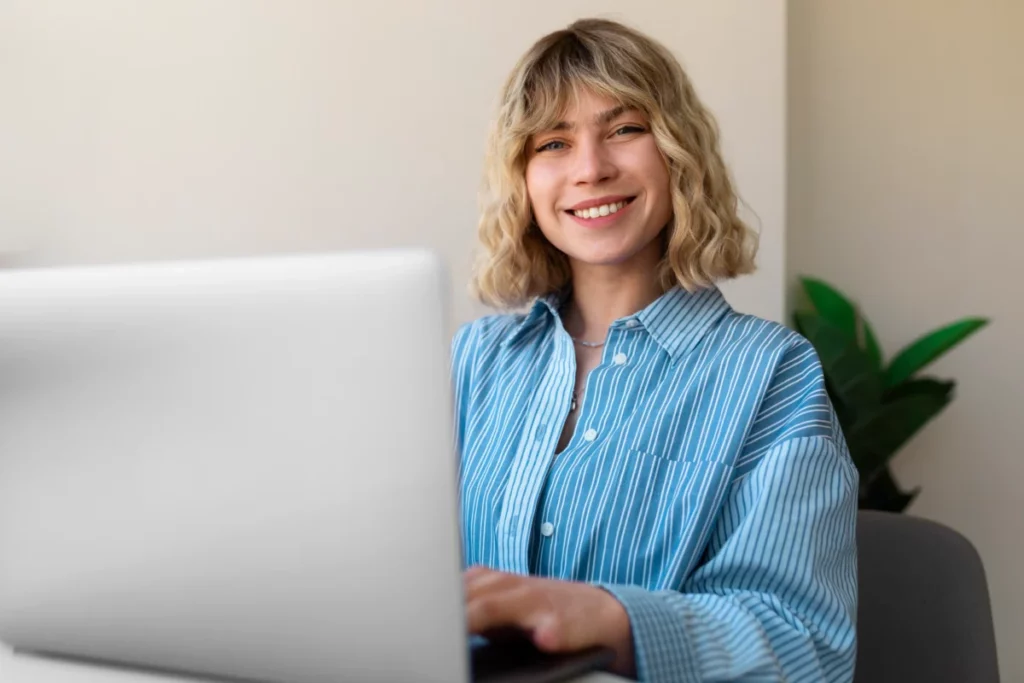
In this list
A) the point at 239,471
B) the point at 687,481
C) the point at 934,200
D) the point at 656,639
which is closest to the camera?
the point at 239,471

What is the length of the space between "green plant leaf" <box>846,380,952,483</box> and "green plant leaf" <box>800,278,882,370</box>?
120 millimetres

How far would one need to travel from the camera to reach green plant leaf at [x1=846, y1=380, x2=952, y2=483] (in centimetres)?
219

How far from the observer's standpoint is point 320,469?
0.66 m

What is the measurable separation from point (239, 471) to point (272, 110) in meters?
1.63

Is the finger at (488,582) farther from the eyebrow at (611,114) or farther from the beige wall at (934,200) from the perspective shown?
the beige wall at (934,200)

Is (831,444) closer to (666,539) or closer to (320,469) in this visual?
(666,539)

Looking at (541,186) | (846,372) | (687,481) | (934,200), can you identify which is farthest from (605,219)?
(934,200)

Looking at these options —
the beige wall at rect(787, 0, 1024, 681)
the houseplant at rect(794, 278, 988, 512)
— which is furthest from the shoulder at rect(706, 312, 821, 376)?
the beige wall at rect(787, 0, 1024, 681)

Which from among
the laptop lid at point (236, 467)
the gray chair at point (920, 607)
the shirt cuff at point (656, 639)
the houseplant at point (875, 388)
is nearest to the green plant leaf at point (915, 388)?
the houseplant at point (875, 388)

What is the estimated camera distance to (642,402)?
1.27m

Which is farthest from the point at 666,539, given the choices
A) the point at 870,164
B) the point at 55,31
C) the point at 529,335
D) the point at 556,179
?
the point at 55,31

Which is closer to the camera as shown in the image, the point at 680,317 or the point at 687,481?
the point at 687,481

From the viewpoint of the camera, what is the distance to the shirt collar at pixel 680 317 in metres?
1.30

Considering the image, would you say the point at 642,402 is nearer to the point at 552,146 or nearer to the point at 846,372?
the point at 552,146
